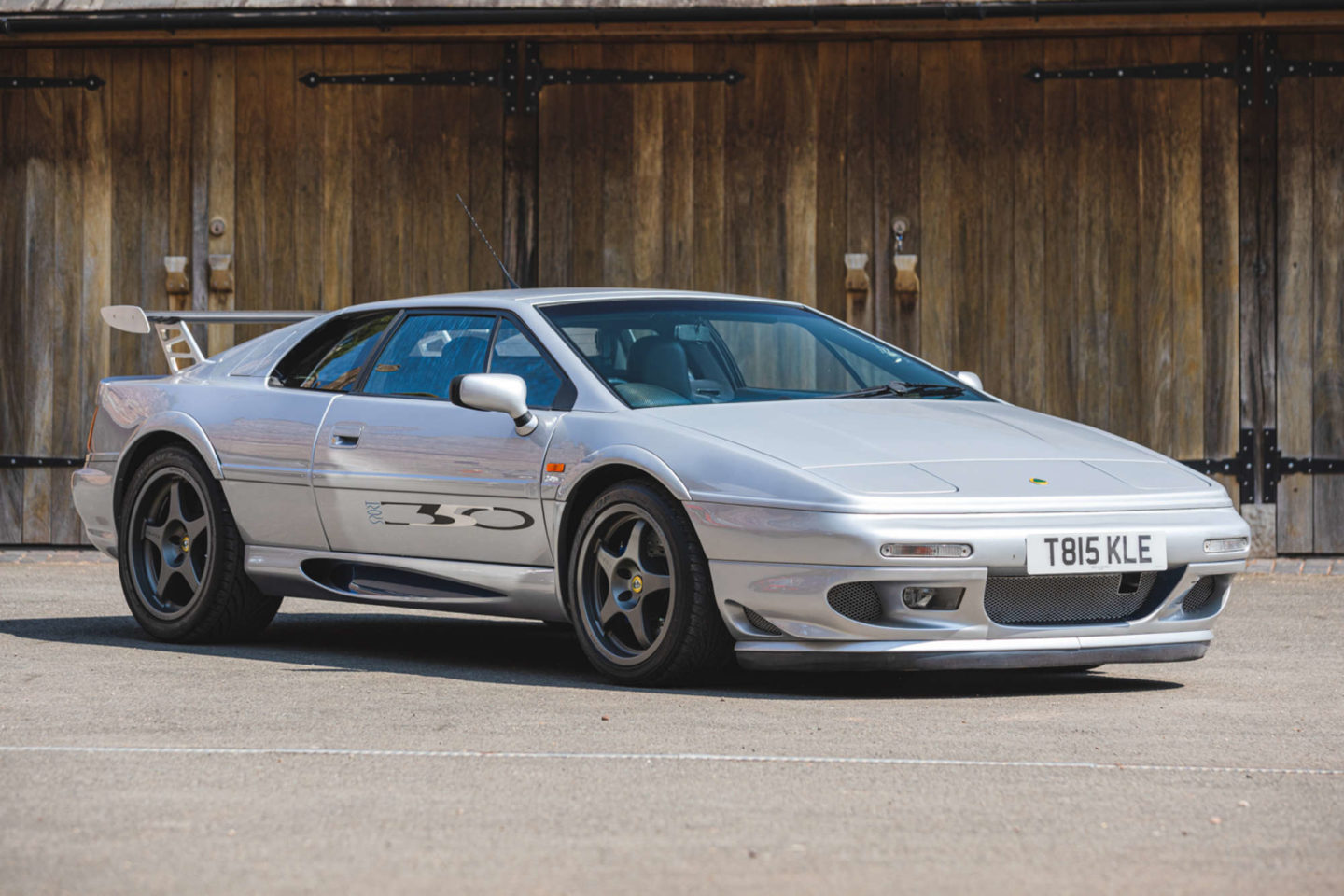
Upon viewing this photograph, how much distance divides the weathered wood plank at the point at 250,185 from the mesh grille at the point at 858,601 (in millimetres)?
7221

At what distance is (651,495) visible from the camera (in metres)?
6.23

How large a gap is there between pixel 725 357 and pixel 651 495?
966mm

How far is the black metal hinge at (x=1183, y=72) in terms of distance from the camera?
38.7 feet

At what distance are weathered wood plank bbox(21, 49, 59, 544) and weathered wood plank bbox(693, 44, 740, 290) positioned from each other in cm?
387

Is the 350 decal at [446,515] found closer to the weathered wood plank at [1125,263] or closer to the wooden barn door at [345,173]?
the wooden barn door at [345,173]

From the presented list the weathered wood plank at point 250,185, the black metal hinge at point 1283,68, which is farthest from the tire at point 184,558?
the black metal hinge at point 1283,68

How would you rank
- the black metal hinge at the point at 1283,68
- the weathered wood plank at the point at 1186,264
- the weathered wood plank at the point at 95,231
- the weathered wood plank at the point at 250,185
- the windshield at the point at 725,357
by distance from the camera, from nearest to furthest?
the windshield at the point at 725,357 → the black metal hinge at the point at 1283,68 → the weathered wood plank at the point at 1186,264 → the weathered wood plank at the point at 250,185 → the weathered wood plank at the point at 95,231

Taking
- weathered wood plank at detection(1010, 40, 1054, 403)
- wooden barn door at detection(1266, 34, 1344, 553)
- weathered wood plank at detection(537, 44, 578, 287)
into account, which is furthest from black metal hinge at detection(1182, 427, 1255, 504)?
weathered wood plank at detection(537, 44, 578, 287)

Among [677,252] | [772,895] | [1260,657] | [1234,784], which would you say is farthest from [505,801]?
[677,252]

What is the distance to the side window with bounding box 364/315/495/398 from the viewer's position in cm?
723

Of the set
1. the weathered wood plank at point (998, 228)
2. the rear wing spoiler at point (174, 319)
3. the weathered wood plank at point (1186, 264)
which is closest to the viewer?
the rear wing spoiler at point (174, 319)

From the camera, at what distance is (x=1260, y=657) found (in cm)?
745

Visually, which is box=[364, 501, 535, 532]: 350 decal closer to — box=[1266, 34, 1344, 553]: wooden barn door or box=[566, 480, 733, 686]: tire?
box=[566, 480, 733, 686]: tire

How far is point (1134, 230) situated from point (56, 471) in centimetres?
648
